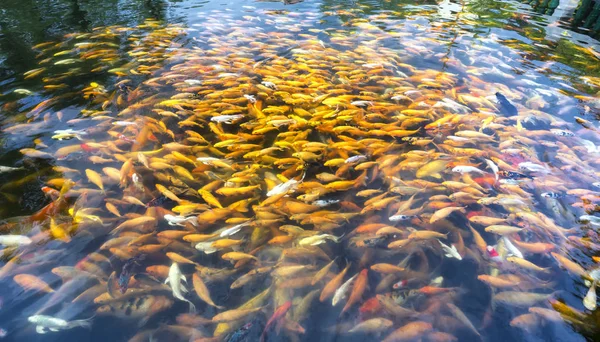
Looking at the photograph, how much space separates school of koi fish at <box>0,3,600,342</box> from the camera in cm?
238

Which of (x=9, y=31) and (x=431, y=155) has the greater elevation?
(x=431, y=155)

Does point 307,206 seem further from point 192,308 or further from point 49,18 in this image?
point 49,18

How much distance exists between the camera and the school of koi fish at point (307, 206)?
238cm

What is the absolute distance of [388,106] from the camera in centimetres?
448

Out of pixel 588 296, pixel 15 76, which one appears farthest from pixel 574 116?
pixel 15 76

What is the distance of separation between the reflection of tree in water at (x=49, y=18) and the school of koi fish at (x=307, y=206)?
4.34 ft

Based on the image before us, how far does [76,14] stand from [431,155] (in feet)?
30.2

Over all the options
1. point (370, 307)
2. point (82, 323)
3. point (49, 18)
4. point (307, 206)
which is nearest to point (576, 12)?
point (307, 206)

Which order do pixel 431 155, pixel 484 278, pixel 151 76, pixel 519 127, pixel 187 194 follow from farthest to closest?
pixel 151 76
pixel 519 127
pixel 431 155
pixel 187 194
pixel 484 278

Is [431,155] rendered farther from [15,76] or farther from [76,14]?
[76,14]

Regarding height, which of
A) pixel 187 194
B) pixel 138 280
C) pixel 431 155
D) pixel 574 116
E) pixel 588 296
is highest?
pixel 574 116

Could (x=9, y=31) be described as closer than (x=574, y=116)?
No

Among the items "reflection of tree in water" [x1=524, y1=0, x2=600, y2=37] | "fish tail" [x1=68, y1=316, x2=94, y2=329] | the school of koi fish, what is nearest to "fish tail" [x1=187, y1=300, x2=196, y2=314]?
the school of koi fish

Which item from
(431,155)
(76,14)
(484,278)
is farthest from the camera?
(76,14)
